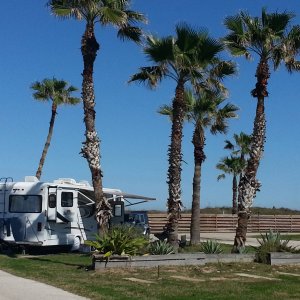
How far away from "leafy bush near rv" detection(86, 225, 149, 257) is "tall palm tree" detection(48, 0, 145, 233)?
87.6 inches

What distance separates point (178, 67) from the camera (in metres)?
21.6

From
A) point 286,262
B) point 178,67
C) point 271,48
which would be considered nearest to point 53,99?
point 178,67

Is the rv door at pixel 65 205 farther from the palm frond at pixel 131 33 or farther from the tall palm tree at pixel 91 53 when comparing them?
the palm frond at pixel 131 33

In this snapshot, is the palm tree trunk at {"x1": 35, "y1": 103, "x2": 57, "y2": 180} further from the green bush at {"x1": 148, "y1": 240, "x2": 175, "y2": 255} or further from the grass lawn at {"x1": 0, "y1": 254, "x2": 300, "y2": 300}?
the green bush at {"x1": 148, "y1": 240, "x2": 175, "y2": 255}

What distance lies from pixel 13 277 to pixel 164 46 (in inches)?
397

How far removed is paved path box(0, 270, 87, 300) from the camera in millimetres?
11445

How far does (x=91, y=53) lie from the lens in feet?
64.4

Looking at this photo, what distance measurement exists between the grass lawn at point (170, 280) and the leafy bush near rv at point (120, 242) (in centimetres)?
73

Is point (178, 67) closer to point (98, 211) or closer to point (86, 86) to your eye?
point (86, 86)

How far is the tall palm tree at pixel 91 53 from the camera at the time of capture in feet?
Answer: 63.3

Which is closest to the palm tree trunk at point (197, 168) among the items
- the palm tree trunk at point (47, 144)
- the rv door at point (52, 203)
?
the rv door at point (52, 203)

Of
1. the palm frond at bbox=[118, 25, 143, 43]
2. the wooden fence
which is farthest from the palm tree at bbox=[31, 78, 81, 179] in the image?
the palm frond at bbox=[118, 25, 143, 43]

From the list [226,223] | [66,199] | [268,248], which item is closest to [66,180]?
[66,199]

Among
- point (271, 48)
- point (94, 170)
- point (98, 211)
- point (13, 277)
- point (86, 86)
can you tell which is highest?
point (271, 48)
